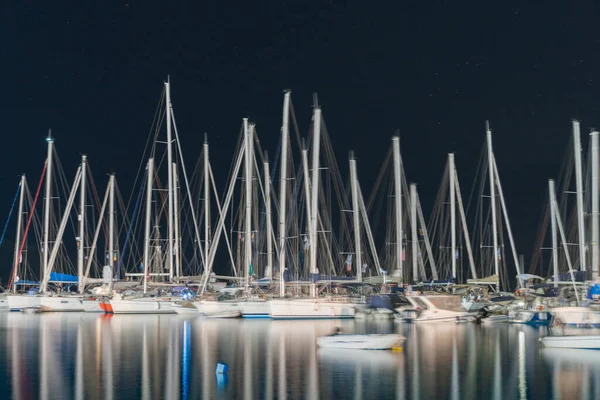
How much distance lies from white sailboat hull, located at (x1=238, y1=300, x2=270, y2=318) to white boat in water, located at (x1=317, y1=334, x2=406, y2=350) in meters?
32.1

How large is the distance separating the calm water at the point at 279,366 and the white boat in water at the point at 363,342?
2.57ft

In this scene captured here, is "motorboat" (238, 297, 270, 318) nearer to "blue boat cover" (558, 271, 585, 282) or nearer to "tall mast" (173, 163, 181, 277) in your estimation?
"tall mast" (173, 163, 181, 277)

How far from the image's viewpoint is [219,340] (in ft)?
205

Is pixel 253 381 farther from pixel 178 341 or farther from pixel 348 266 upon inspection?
pixel 348 266

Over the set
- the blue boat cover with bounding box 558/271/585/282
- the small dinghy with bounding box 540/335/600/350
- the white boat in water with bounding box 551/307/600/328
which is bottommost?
the small dinghy with bounding box 540/335/600/350

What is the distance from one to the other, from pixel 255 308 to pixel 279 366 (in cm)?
3968

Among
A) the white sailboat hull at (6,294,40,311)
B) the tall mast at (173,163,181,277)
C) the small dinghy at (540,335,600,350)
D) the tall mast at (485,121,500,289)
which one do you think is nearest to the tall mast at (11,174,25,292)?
the white sailboat hull at (6,294,40,311)

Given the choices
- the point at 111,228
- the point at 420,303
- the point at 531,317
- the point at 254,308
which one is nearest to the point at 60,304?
the point at 111,228

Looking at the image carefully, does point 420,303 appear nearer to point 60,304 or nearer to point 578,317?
point 578,317

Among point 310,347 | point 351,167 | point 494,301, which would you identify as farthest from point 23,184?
point 310,347

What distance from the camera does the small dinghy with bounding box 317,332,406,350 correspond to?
178ft

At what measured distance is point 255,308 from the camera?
287 ft

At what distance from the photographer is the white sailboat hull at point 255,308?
8738 centimetres

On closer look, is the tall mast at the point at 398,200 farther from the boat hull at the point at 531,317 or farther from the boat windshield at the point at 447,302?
the boat hull at the point at 531,317
